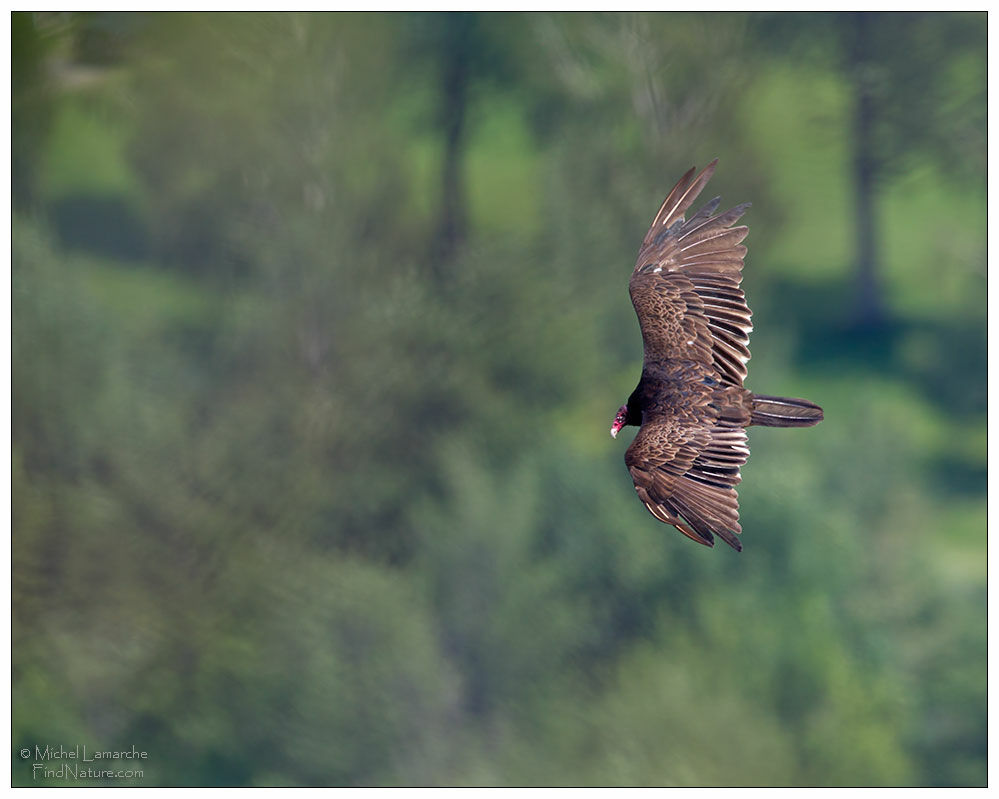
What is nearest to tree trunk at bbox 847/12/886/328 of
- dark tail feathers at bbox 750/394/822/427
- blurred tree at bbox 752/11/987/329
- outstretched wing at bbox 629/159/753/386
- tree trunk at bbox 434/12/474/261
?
Answer: blurred tree at bbox 752/11/987/329

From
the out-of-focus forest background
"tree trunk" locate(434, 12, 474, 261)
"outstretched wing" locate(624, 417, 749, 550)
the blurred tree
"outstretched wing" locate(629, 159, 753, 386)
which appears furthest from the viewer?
"tree trunk" locate(434, 12, 474, 261)

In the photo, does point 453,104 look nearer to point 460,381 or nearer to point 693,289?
point 460,381

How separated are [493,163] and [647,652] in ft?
38.0

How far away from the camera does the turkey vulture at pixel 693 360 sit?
810 cm

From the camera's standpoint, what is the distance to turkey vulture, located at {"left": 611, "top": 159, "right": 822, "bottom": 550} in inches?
319

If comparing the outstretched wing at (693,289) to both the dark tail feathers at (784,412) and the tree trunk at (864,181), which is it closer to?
the dark tail feathers at (784,412)

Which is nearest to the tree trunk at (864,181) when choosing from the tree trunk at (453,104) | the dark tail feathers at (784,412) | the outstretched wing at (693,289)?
the tree trunk at (453,104)

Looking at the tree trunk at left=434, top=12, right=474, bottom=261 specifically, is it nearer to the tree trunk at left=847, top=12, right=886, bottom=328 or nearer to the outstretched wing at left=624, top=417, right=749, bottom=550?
the tree trunk at left=847, top=12, right=886, bottom=328

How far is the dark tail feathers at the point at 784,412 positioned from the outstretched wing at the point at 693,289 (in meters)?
0.43

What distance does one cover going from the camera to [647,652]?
31703mm

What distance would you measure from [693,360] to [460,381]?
85.7 ft

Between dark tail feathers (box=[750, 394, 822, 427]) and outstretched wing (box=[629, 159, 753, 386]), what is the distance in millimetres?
431

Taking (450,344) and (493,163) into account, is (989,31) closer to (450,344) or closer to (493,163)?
(493,163)

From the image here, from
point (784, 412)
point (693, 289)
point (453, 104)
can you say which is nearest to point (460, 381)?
point (453, 104)
